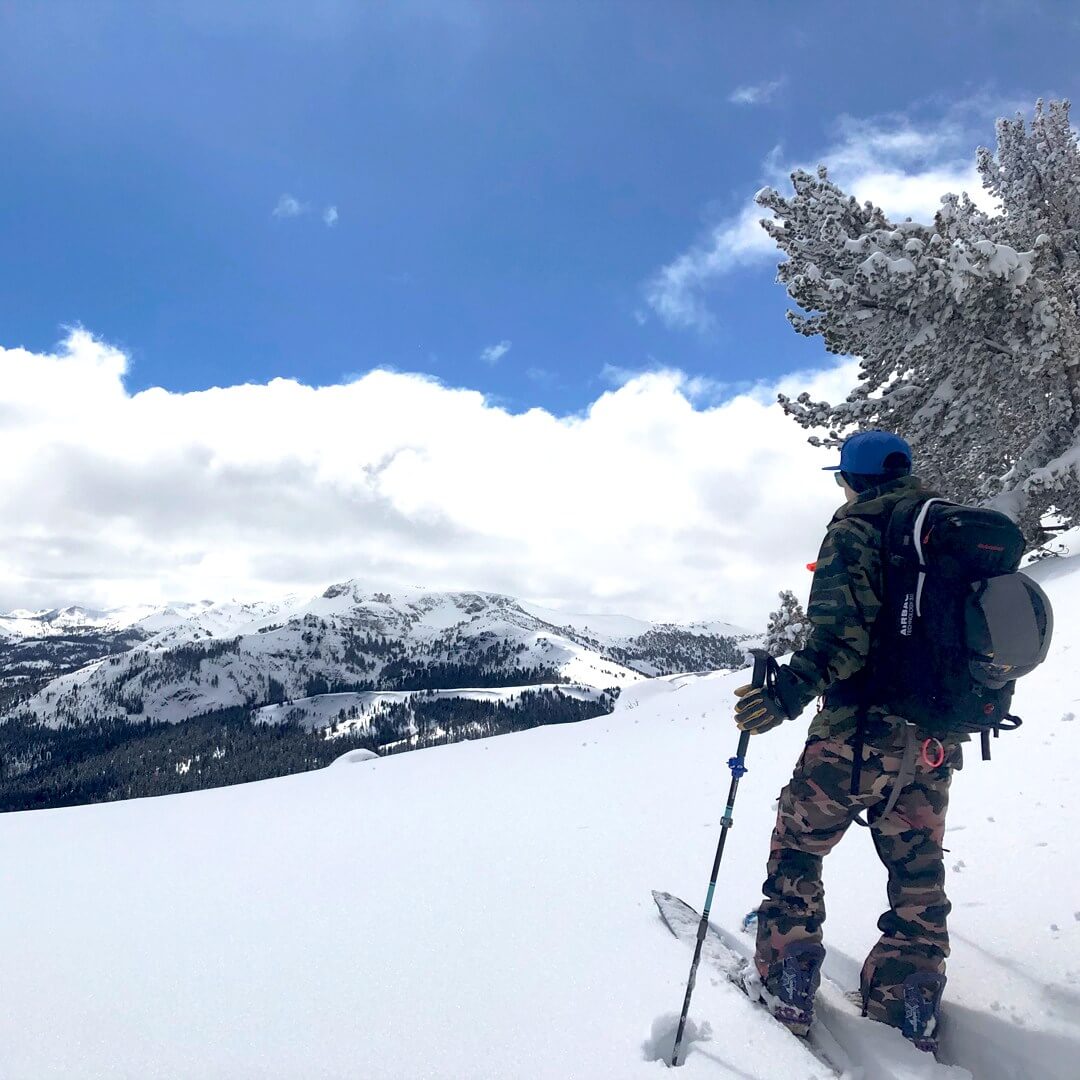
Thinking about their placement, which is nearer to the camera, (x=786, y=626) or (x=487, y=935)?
(x=487, y=935)

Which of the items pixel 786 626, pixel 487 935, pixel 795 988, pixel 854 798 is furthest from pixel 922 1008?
pixel 786 626

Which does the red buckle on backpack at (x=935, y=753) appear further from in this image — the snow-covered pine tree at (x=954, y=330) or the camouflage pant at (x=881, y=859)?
the snow-covered pine tree at (x=954, y=330)

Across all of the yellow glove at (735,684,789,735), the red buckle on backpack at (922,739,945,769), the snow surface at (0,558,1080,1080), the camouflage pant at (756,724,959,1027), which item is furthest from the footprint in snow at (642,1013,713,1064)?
the red buckle on backpack at (922,739,945,769)

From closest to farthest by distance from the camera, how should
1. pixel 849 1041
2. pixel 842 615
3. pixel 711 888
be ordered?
pixel 849 1041 < pixel 842 615 < pixel 711 888

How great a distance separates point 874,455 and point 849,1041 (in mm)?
3275

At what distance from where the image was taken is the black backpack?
10.2 feet

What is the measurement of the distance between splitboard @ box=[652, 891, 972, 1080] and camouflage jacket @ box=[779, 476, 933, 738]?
Answer: 1.54 meters

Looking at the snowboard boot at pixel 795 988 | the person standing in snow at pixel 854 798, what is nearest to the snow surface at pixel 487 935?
the snowboard boot at pixel 795 988

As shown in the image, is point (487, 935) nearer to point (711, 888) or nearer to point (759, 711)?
point (711, 888)

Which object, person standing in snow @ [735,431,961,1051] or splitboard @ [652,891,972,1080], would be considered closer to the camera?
splitboard @ [652,891,972,1080]

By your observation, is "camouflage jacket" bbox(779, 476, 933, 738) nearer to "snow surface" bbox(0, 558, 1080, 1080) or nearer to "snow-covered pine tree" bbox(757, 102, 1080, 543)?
"snow surface" bbox(0, 558, 1080, 1080)

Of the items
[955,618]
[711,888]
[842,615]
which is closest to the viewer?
[955,618]

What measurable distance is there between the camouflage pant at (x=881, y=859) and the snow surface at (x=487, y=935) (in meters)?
0.32

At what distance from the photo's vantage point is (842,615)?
3.49 m
